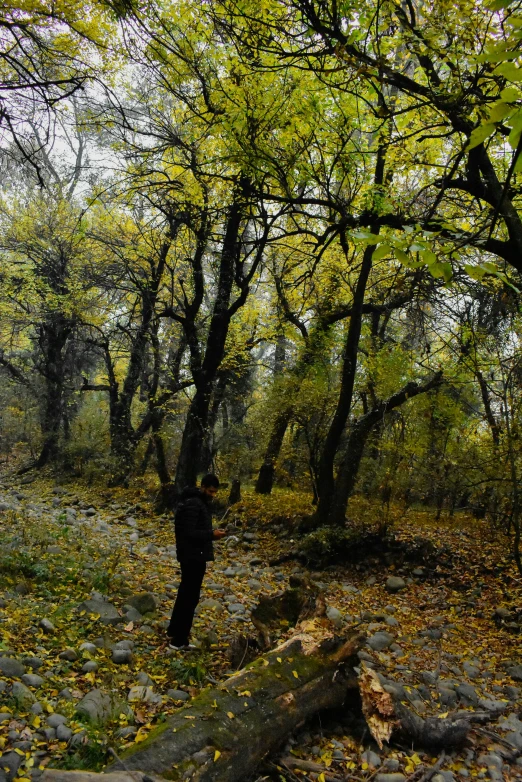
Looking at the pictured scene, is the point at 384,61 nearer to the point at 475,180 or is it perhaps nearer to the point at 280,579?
the point at 475,180

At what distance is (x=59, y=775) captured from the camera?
2318 mm

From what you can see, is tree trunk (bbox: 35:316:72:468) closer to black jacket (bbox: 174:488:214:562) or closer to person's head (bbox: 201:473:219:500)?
person's head (bbox: 201:473:219:500)

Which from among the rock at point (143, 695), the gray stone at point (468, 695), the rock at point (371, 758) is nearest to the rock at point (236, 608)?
the rock at point (143, 695)

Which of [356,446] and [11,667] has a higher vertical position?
[356,446]

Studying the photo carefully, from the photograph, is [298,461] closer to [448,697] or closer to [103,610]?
[103,610]

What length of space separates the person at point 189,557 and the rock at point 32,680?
61.2 inches

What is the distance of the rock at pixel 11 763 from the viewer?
280cm

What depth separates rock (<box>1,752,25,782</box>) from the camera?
110 inches

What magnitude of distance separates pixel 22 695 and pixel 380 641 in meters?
3.88

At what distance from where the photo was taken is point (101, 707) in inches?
143

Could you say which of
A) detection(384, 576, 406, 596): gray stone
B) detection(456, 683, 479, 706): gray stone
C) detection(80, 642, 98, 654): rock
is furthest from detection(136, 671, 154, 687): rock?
detection(384, 576, 406, 596): gray stone

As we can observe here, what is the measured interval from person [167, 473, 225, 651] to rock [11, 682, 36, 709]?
176 centimetres

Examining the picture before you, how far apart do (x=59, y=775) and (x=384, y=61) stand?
5.30m

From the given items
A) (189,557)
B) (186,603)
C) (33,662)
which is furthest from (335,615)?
(33,662)
